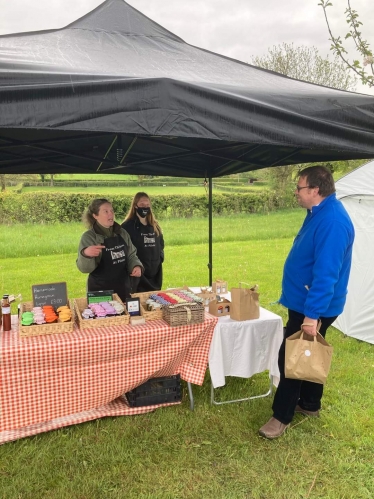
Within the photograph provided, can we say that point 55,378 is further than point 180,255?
No

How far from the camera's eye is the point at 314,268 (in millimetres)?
2361

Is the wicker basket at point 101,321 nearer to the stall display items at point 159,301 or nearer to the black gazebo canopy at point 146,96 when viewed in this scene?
the stall display items at point 159,301

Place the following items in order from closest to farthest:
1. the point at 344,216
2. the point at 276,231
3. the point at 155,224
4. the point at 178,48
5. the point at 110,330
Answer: the point at 344,216 < the point at 110,330 < the point at 178,48 < the point at 155,224 < the point at 276,231

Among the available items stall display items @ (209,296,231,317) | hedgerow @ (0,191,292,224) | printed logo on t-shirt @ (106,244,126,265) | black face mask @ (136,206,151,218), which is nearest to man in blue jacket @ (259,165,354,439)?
stall display items @ (209,296,231,317)

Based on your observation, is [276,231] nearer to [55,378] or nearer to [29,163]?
[29,163]

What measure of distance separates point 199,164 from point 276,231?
874 centimetres

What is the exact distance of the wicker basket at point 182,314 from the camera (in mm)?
2666

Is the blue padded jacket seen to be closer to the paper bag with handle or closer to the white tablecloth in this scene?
the paper bag with handle

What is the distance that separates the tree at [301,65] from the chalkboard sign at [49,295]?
17.3 metres

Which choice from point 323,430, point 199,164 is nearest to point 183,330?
point 323,430

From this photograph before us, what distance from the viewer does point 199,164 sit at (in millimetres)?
4387

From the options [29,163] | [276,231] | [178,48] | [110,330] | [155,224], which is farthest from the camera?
[276,231]

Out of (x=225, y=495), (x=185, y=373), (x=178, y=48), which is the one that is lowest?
(x=225, y=495)

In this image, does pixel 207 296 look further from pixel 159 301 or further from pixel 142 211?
pixel 142 211
